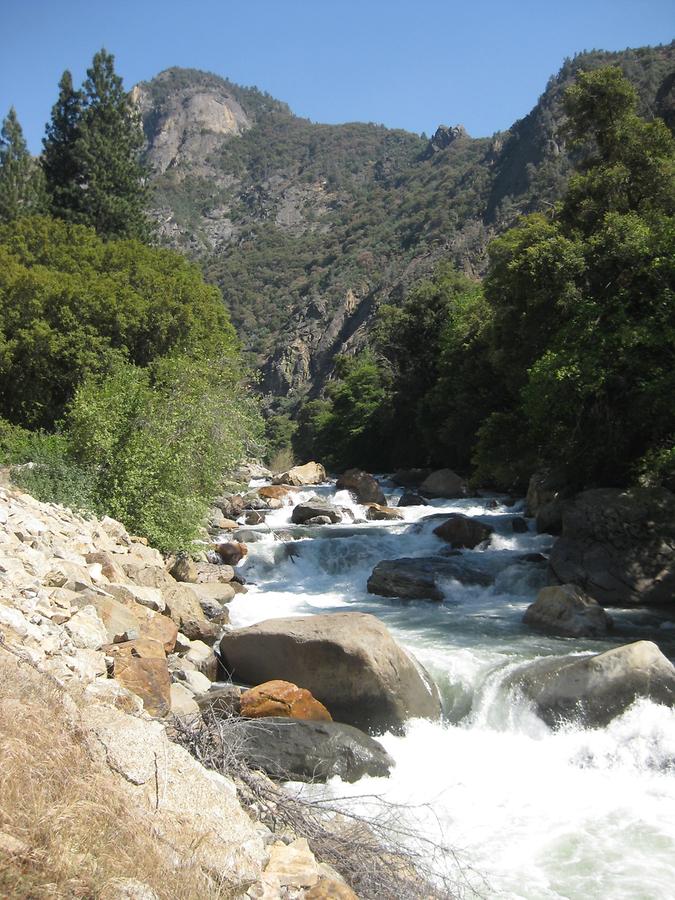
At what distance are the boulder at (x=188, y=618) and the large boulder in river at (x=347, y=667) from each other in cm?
134

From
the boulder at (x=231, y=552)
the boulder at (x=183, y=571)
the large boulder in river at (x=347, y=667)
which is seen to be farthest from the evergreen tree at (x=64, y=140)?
the large boulder in river at (x=347, y=667)

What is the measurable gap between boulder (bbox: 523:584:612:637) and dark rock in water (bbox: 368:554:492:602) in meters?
2.73

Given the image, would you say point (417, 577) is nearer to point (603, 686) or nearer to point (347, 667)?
point (347, 667)

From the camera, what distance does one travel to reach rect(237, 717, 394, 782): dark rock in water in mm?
7230

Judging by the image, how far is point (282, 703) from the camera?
8.34 metres

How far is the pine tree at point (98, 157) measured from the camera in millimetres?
36031

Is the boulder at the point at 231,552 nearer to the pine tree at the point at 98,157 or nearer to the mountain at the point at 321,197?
the pine tree at the point at 98,157

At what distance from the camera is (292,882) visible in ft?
13.5

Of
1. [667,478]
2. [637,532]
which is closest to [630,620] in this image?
[637,532]

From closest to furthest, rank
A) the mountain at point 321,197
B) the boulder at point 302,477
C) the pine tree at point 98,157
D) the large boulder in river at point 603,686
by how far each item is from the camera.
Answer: the large boulder in river at point 603,686
the boulder at point 302,477
the pine tree at point 98,157
the mountain at point 321,197

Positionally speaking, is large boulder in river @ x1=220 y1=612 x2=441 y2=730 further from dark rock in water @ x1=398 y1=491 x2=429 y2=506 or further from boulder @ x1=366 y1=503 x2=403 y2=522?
dark rock in water @ x1=398 y1=491 x2=429 y2=506

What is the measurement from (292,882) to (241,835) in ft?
1.27

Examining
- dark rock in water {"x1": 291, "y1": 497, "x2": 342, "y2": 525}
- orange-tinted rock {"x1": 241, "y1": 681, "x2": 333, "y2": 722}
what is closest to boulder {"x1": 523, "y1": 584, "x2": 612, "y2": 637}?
orange-tinted rock {"x1": 241, "y1": 681, "x2": 333, "y2": 722}

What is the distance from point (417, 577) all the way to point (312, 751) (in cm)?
814
